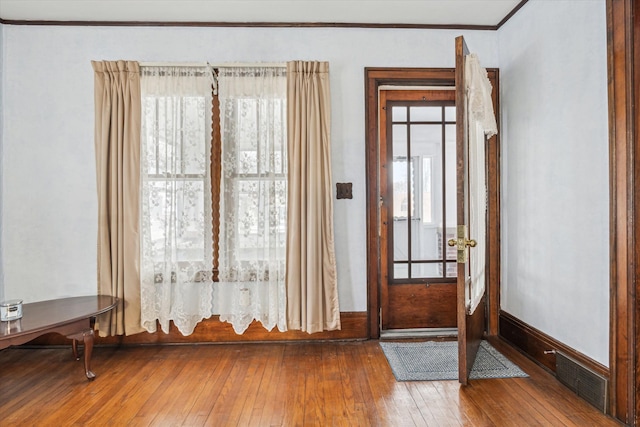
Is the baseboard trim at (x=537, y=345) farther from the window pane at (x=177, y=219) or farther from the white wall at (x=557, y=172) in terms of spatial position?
the window pane at (x=177, y=219)

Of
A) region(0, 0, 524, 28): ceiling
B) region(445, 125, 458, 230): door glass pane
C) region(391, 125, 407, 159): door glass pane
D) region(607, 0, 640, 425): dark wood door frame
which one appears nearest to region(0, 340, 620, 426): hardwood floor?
region(607, 0, 640, 425): dark wood door frame

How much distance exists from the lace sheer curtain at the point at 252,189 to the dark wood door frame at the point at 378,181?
717 millimetres

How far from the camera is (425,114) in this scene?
3256 mm

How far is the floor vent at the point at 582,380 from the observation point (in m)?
2.02

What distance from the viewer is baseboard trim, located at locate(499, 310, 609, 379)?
2.16 meters

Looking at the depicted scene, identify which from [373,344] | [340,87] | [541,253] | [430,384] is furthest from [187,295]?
[541,253]

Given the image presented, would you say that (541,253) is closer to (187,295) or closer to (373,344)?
(373,344)

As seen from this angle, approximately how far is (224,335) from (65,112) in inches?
88.0

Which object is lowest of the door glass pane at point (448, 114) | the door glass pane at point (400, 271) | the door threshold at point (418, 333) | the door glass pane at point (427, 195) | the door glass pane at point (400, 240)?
the door threshold at point (418, 333)

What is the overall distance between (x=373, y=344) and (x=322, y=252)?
88 cm

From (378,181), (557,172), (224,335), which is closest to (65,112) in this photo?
(224,335)

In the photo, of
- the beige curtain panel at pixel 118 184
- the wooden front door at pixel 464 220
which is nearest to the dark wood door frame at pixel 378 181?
the wooden front door at pixel 464 220

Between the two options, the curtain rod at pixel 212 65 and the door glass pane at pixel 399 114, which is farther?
the door glass pane at pixel 399 114

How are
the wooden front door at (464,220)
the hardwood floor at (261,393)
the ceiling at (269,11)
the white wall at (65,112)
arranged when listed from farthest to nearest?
the white wall at (65,112) → the ceiling at (269,11) → the wooden front door at (464,220) → the hardwood floor at (261,393)
